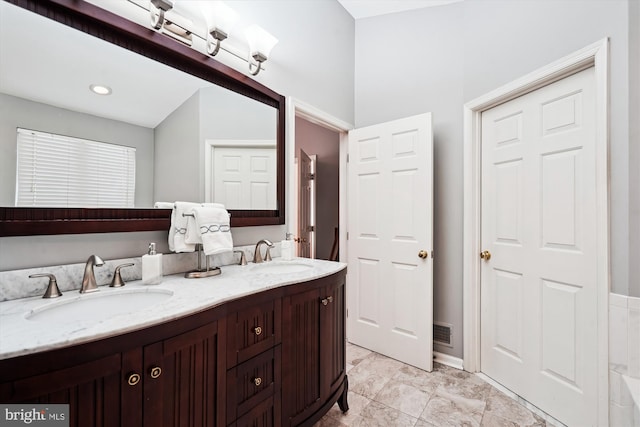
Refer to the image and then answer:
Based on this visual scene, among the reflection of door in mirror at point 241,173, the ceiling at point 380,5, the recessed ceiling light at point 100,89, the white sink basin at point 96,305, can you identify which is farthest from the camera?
the ceiling at point 380,5

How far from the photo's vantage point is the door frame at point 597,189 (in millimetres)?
1378

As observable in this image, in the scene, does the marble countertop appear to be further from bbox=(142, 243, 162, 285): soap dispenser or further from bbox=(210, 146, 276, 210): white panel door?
bbox=(210, 146, 276, 210): white panel door

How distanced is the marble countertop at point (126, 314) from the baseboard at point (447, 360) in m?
1.50

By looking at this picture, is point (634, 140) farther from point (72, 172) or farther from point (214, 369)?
point (72, 172)

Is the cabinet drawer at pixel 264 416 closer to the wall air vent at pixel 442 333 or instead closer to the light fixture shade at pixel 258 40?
the wall air vent at pixel 442 333

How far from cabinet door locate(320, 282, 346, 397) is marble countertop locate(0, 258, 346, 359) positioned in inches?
6.9

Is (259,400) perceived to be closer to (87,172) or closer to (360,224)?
(87,172)

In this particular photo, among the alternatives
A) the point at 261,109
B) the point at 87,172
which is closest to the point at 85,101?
the point at 87,172

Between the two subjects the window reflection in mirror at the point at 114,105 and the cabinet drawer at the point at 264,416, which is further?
the cabinet drawer at the point at 264,416

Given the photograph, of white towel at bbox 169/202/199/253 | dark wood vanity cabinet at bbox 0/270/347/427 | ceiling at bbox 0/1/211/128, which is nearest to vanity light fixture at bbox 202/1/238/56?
ceiling at bbox 0/1/211/128

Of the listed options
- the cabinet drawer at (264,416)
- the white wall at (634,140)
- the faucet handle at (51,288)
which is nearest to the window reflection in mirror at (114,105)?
the faucet handle at (51,288)

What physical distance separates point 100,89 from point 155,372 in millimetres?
1106

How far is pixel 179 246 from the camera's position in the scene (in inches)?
52.2

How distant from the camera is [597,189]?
4.68ft
